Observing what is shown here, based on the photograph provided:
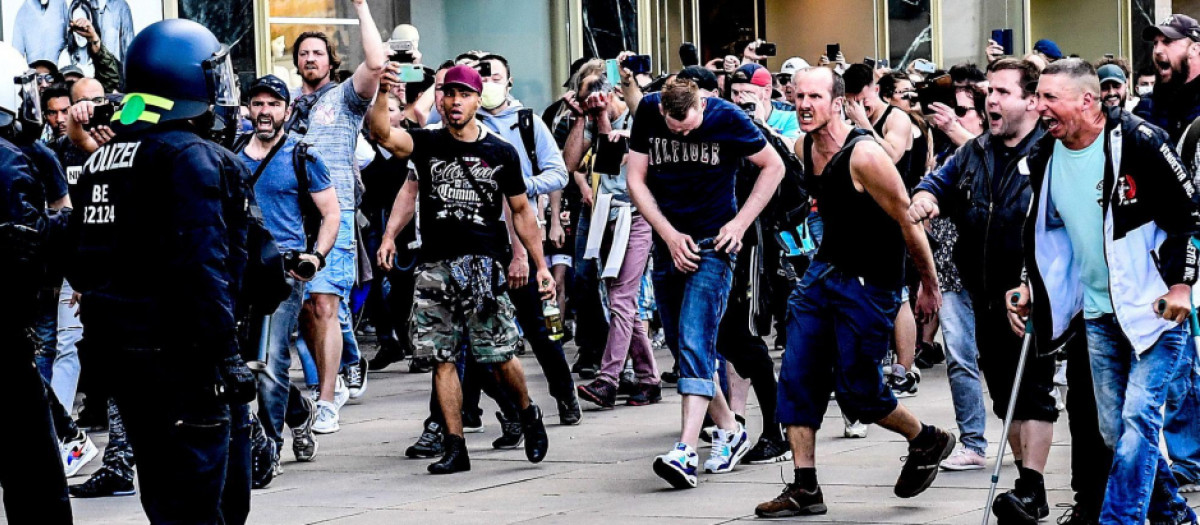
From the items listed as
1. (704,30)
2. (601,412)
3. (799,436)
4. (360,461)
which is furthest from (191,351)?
(704,30)

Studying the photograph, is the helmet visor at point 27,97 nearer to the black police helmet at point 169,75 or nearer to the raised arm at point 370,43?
the black police helmet at point 169,75

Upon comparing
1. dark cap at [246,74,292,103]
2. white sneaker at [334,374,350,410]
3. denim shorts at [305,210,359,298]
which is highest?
dark cap at [246,74,292,103]

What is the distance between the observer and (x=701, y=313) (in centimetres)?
828

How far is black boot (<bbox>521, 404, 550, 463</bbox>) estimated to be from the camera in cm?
881

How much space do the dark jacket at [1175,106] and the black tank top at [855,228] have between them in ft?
5.56

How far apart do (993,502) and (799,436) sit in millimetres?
776

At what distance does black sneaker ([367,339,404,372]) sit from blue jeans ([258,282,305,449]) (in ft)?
13.6

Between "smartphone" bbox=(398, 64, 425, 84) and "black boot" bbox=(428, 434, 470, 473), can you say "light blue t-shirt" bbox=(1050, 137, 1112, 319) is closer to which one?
"black boot" bbox=(428, 434, 470, 473)

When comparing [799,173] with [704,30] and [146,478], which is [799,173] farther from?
[704,30]

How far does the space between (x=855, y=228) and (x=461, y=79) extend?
7.48ft

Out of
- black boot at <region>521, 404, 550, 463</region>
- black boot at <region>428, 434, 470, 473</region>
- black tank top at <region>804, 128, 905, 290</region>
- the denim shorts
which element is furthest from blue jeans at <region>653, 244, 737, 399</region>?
the denim shorts

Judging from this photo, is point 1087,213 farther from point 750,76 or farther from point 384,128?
point 750,76

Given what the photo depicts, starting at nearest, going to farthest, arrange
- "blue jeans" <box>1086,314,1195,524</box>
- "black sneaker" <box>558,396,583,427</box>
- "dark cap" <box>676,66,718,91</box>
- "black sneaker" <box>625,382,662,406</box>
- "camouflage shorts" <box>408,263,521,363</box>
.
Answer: "blue jeans" <box>1086,314,1195,524</box>
"camouflage shorts" <box>408,263,521,363</box>
"dark cap" <box>676,66,718,91</box>
"black sneaker" <box>558,396,583,427</box>
"black sneaker" <box>625,382,662,406</box>

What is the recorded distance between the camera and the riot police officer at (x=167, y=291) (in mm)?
5180
